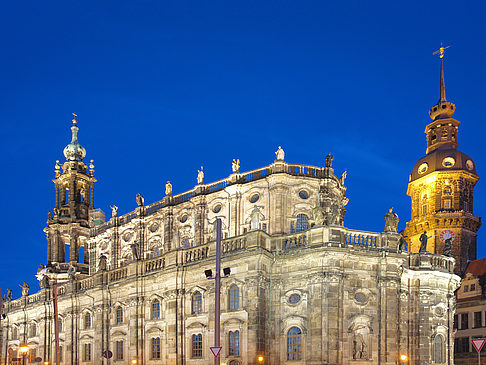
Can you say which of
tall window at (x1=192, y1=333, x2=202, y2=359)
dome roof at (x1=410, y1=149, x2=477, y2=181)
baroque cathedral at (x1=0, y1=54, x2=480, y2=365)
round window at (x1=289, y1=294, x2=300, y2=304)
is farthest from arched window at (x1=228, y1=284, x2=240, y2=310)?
dome roof at (x1=410, y1=149, x2=477, y2=181)

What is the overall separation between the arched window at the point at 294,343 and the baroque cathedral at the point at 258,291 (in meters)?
0.07

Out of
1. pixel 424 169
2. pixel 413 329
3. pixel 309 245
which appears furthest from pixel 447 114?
pixel 309 245

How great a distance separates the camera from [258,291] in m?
34.9

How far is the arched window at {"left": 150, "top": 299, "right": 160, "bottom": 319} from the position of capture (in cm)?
4211

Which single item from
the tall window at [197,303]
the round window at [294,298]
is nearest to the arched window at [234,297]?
the tall window at [197,303]

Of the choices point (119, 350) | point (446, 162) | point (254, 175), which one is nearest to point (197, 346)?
point (119, 350)

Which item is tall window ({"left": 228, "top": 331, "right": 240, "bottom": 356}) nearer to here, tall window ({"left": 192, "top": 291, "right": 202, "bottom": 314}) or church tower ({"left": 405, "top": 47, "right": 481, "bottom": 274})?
tall window ({"left": 192, "top": 291, "right": 202, "bottom": 314})

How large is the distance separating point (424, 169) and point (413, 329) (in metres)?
37.5

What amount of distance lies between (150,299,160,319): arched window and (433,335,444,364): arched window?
21.3 meters

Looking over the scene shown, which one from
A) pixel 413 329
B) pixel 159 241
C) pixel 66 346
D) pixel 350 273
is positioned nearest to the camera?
pixel 350 273

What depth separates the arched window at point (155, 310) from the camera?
42109 mm

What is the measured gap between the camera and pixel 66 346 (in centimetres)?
5119

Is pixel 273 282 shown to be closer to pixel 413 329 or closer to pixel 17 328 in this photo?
pixel 413 329

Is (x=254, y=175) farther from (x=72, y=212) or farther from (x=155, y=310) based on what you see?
(x=72, y=212)
